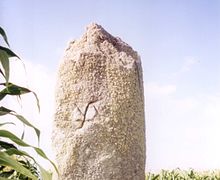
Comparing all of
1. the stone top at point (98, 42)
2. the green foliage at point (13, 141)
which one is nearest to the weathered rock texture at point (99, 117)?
the stone top at point (98, 42)

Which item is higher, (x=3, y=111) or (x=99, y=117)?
(x=99, y=117)

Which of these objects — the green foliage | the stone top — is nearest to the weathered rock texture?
the stone top

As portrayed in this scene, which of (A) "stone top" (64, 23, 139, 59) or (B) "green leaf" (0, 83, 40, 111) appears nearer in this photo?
(B) "green leaf" (0, 83, 40, 111)

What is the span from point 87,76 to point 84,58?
190 millimetres

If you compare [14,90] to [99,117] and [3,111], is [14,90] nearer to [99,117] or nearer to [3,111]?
[3,111]

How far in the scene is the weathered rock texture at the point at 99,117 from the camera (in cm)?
468

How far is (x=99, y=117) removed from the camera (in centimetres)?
470

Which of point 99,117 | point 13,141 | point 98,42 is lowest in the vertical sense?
point 13,141

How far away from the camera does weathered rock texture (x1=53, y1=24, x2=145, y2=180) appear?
468 cm

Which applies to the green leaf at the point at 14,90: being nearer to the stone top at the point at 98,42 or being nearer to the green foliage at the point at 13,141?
the green foliage at the point at 13,141

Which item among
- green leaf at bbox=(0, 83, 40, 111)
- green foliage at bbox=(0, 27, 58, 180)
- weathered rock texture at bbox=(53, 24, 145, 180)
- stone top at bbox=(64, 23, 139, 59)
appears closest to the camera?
green foliage at bbox=(0, 27, 58, 180)

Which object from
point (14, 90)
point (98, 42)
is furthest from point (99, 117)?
point (14, 90)

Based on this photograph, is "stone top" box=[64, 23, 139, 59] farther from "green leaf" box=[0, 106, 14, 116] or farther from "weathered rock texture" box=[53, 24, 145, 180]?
"green leaf" box=[0, 106, 14, 116]

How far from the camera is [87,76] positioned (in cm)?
484
